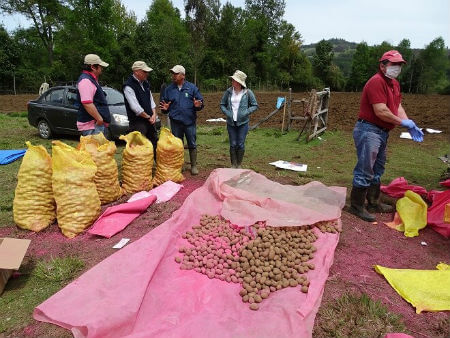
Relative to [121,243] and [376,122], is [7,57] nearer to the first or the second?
[121,243]

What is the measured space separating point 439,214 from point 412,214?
31 cm

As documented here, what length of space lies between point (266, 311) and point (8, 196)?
4.46 meters

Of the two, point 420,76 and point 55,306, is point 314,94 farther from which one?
point 420,76

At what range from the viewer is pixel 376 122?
3922mm

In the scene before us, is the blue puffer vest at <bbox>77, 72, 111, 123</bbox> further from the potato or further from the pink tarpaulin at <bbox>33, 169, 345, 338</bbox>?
the potato

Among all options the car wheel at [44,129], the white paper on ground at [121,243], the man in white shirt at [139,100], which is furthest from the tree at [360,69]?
the white paper on ground at [121,243]

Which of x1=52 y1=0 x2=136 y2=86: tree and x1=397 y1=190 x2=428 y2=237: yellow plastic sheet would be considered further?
x1=52 y1=0 x2=136 y2=86: tree

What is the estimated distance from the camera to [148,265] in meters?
2.81

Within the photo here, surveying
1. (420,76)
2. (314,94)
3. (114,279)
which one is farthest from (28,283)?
(420,76)

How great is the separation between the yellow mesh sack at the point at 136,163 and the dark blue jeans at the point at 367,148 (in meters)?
2.91

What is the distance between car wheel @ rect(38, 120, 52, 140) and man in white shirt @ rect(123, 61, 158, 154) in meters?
Answer: 5.21

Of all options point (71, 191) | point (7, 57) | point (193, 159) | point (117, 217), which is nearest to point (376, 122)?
point (193, 159)

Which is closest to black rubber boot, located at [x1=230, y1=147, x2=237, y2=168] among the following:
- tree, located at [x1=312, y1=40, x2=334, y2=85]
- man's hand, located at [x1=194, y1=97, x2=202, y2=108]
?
man's hand, located at [x1=194, y1=97, x2=202, y2=108]

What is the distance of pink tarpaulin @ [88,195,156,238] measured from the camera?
142 inches
